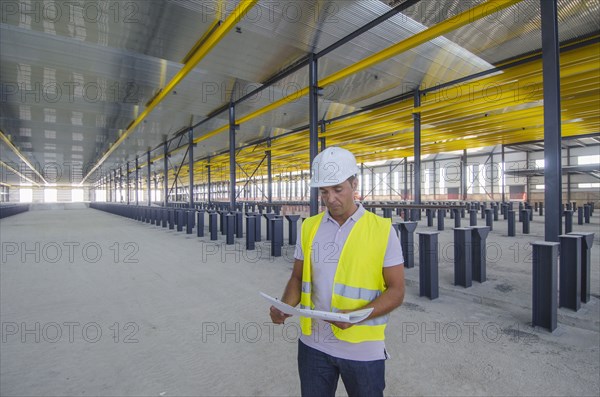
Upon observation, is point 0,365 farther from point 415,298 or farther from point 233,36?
point 233,36

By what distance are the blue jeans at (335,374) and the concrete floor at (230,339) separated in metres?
0.93

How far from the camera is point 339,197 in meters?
1.42

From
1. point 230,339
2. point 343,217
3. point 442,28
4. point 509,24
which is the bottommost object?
point 230,339

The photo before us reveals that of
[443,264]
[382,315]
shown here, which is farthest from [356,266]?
[443,264]

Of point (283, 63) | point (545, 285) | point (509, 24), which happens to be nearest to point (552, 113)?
point (545, 285)

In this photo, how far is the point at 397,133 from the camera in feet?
46.8

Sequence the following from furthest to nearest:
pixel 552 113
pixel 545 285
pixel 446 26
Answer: pixel 446 26 → pixel 552 113 → pixel 545 285

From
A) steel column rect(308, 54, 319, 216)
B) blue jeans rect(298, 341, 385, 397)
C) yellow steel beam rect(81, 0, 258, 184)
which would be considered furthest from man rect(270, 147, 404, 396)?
steel column rect(308, 54, 319, 216)

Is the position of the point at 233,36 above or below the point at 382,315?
above

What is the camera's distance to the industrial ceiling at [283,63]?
5285 millimetres

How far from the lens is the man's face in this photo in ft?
4.66

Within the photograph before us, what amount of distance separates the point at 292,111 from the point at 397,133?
17.5 ft

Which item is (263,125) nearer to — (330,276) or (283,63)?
(283,63)

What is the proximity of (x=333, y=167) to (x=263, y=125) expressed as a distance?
12.7m
